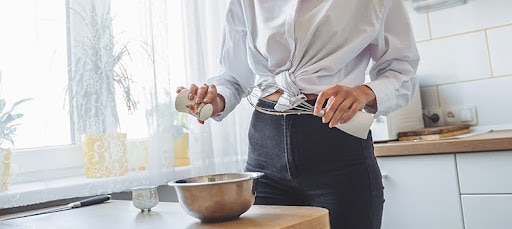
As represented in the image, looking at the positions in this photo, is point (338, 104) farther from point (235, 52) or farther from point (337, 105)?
point (235, 52)

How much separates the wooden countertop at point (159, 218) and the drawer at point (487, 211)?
816 millimetres

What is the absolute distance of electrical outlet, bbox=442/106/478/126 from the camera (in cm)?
187

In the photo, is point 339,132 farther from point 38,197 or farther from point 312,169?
point 38,197

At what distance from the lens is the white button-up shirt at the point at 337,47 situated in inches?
37.9

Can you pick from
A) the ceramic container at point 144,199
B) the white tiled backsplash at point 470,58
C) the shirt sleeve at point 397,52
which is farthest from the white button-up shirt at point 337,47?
the white tiled backsplash at point 470,58

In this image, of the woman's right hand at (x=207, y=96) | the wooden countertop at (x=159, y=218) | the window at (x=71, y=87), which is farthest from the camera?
the window at (x=71, y=87)

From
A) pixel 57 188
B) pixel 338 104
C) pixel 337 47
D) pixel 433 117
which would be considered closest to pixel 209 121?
pixel 57 188

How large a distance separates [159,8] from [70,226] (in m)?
0.70

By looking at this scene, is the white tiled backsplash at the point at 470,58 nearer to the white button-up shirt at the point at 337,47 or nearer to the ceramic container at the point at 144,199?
the white button-up shirt at the point at 337,47

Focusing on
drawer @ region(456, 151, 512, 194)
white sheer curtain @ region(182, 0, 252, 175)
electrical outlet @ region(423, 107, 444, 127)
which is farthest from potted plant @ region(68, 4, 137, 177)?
electrical outlet @ region(423, 107, 444, 127)

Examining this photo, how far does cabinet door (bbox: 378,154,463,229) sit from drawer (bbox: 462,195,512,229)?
0.02 metres

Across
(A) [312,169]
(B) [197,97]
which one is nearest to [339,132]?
(A) [312,169]

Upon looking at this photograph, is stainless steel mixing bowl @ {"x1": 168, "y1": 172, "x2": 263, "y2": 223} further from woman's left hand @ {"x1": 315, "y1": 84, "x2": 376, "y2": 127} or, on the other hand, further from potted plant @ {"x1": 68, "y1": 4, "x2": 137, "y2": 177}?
potted plant @ {"x1": 68, "y1": 4, "x2": 137, "y2": 177}

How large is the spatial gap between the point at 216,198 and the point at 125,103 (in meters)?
0.67
